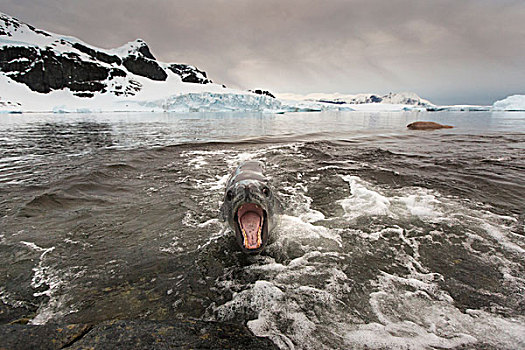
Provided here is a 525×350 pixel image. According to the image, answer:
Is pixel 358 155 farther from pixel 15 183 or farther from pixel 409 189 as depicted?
pixel 15 183

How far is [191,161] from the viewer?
34.8 ft

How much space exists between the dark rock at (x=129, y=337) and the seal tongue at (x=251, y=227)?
1.47m

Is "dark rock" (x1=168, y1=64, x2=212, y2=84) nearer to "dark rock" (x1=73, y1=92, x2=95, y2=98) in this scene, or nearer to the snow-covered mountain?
the snow-covered mountain

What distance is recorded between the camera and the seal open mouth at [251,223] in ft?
11.8

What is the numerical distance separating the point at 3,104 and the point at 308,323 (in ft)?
533

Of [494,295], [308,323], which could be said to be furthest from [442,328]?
[308,323]

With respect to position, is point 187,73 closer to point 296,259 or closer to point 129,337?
point 296,259

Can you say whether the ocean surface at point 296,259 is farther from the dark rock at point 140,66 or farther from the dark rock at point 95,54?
the dark rock at point 95,54

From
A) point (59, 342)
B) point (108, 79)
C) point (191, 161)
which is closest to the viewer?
point (59, 342)

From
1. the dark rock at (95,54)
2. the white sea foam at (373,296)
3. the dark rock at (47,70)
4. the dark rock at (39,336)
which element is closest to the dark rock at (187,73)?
the dark rock at (95,54)

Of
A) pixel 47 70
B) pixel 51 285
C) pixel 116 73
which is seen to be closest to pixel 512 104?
pixel 51 285

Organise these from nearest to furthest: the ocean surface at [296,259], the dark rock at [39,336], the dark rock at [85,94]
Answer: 1. the dark rock at [39,336]
2. the ocean surface at [296,259]
3. the dark rock at [85,94]

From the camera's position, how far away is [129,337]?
1.87m

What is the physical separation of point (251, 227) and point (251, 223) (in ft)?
0.21
